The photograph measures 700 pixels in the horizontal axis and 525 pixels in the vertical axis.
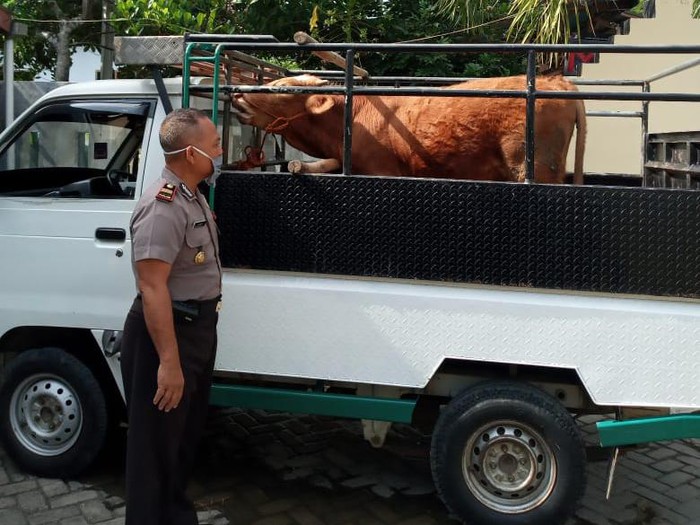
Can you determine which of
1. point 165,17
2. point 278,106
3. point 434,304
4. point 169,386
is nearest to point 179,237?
point 169,386

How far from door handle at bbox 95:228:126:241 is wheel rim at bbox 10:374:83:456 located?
858 millimetres

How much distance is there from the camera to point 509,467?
3.27 metres

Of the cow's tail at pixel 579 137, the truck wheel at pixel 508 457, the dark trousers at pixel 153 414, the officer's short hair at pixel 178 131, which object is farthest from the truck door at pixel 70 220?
the cow's tail at pixel 579 137

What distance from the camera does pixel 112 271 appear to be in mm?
3635

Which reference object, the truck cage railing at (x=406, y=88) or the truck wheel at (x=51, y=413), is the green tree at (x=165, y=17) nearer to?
the truck cage railing at (x=406, y=88)

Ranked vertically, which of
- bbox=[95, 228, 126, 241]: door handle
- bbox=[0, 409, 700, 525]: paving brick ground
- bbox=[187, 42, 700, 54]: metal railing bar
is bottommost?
bbox=[0, 409, 700, 525]: paving brick ground

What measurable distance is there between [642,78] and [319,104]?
5.95m

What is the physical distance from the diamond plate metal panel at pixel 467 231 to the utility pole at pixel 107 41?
766cm

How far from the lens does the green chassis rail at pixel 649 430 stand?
3.04m

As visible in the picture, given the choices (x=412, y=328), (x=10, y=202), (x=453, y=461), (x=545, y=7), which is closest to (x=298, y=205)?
(x=412, y=328)

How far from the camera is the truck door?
365cm

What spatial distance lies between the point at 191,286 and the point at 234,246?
0.75 m

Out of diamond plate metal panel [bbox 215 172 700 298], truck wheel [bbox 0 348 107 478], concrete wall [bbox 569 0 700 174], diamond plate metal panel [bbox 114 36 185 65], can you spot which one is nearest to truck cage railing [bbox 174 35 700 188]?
diamond plate metal panel [bbox 114 36 185 65]

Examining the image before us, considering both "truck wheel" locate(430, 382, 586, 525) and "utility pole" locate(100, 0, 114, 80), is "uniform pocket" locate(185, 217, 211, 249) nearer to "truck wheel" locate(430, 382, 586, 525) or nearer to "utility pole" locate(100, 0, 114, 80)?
"truck wheel" locate(430, 382, 586, 525)
